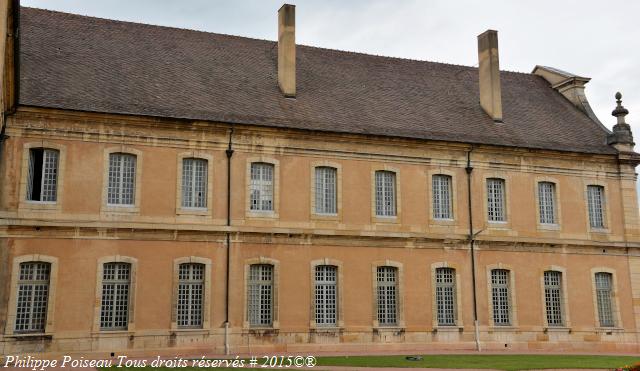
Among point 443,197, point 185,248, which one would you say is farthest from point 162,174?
point 443,197

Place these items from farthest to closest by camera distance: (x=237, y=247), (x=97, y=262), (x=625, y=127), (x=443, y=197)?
(x=625, y=127) < (x=443, y=197) < (x=237, y=247) < (x=97, y=262)

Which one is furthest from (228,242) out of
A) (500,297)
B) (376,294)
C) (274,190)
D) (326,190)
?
(500,297)

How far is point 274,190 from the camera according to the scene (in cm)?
2391

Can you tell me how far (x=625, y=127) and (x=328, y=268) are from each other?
542 inches

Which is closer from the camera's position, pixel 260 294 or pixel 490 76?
pixel 260 294

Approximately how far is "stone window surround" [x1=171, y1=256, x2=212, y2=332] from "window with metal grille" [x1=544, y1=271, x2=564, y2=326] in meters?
12.5

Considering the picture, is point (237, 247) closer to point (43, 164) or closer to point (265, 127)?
point (265, 127)

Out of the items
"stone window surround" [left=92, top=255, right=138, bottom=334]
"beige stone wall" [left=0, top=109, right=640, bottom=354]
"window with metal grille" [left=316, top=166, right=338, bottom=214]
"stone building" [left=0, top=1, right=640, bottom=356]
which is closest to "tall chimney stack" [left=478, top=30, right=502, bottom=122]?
"stone building" [left=0, top=1, right=640, bottom=356]

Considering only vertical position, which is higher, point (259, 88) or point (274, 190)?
point (259, 88)

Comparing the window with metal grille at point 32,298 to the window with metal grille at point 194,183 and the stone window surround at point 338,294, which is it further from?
the stone window surround at point 338,294

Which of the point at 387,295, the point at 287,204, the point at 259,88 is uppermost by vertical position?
the point at 259,88

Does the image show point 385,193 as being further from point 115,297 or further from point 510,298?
point 115,297

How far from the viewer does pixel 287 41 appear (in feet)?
85.7

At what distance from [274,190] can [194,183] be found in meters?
2.65
